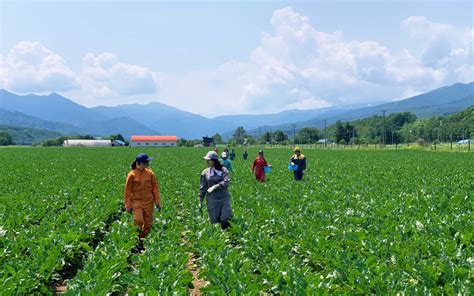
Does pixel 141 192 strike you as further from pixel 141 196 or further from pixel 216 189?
pixel 216 189

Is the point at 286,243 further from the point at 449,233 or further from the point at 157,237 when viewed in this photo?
the point at 449,233

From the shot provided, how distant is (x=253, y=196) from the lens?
14672mm

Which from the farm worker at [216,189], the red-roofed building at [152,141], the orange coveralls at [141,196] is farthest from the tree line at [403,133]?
the orange coveralls at [141,196]

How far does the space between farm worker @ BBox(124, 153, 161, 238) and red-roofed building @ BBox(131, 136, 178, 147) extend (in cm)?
12413

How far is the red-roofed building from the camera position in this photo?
5217 inches

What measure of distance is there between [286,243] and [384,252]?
1.78 m

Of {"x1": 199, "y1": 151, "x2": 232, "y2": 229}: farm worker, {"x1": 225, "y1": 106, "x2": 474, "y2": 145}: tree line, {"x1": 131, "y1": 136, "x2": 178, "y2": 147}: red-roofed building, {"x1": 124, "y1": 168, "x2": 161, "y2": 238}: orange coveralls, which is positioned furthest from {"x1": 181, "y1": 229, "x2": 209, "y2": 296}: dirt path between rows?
{"x1": 131, "y1": 136, "x2": 178, "y2": 147}: red-roofed building

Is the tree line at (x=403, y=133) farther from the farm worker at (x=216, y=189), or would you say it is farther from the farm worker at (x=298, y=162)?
the farm worker at (x=216, y=189)

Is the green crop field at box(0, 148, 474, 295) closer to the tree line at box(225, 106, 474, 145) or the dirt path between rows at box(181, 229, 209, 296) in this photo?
the dirt path between rows at box(181, 229, 209, 296)

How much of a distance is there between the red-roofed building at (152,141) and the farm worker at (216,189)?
12404cm

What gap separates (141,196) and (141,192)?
8cm

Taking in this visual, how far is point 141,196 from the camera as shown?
9.39 metres

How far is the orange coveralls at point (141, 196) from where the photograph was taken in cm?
930

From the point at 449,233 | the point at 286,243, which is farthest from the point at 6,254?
the point at 449,233
